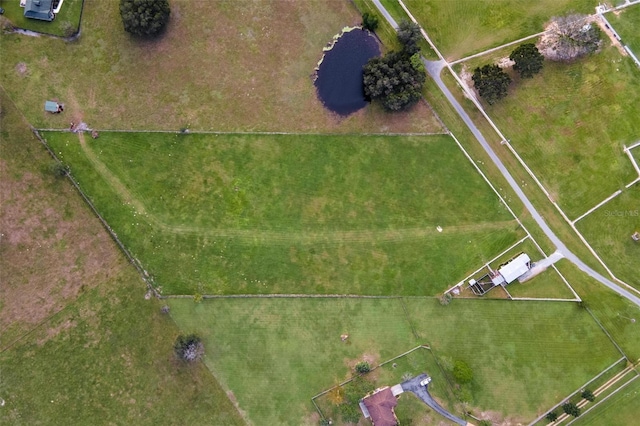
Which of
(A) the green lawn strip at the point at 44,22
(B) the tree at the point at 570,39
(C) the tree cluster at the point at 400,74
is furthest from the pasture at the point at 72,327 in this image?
(B) the tree at the point at 570,39

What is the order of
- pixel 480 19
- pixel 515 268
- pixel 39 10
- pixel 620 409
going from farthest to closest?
pixel 480 19 → pixel 39 10 → pixel 620 409 → pixel 515 268

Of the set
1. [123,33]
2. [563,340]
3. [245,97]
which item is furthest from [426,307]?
[123,33]

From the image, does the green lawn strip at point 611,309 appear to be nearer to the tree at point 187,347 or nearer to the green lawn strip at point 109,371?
the green lawn strip at point 109,371

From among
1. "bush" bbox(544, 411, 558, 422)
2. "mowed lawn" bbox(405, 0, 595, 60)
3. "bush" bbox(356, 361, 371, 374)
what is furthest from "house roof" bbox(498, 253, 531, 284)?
"mowed lawn" bbox(405, 0, 595, 60)

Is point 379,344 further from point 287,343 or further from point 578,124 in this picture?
point 578,124

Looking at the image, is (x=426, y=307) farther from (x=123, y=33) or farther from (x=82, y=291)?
(x=123, y=33)

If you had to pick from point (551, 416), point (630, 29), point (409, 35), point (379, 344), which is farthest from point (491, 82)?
point (551, 416)

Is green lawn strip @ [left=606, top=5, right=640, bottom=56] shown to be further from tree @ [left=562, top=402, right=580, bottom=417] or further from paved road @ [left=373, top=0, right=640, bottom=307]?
tree @ [left=562, top=402, right=580, bottom=417]
